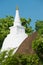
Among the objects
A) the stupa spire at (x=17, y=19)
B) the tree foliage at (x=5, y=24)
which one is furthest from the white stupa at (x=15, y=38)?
the tree foliage at (x=5, y=24)

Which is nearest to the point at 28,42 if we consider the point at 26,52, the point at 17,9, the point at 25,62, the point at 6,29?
the point at 26,52

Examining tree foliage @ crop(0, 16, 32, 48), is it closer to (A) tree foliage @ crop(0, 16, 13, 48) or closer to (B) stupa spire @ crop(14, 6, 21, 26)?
(A) tree foliage @ crop(0, 16, 13, 48)

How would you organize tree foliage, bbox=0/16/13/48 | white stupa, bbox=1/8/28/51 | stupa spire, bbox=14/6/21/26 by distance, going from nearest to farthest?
white stupa, bbox=1/8/28/51 < stupa spire, bbox=14/6/21/26 < tree foliage, bbox=0/16/13/48

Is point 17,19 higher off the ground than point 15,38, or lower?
higher

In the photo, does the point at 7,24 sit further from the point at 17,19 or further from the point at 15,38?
the point at 15,38

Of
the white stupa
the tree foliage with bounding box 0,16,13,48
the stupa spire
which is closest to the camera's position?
the white stupa

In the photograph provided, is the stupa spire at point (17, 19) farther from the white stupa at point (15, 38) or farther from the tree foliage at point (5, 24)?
the tree foliage at point (5, 24)

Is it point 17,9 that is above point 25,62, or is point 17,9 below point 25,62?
above

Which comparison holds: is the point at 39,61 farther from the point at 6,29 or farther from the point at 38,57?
the point at 6,29

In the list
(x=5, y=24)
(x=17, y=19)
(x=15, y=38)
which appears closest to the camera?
(x=15, y=38)

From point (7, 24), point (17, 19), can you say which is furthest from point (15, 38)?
point (7, 24)

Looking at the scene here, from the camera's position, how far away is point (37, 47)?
21984 mm

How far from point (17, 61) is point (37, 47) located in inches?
68.0

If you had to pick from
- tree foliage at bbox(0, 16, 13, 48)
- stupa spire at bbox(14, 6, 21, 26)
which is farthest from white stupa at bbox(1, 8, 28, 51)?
tree foliage at bbox(0, 16, 13, 48)
